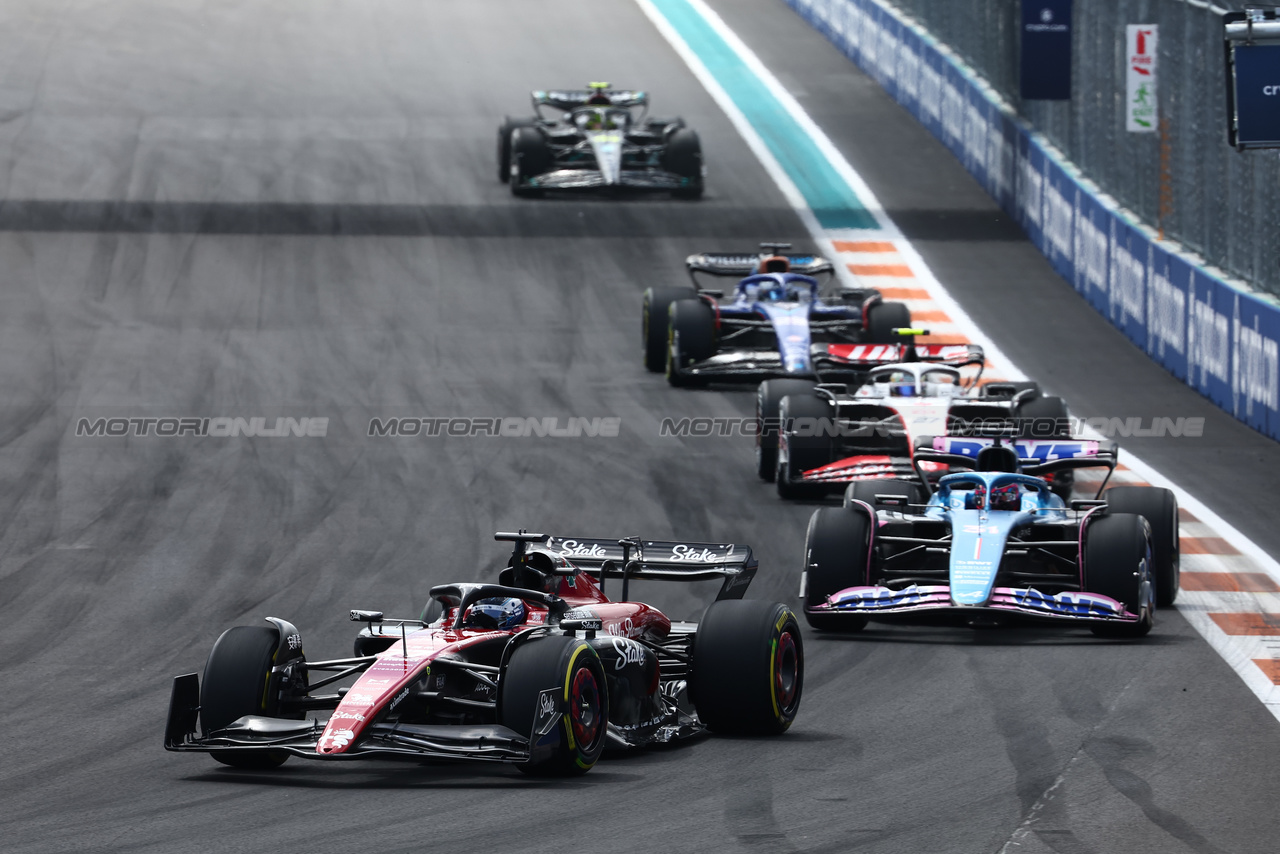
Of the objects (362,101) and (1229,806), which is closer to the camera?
(1229,806)

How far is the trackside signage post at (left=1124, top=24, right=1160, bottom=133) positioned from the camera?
25.5m

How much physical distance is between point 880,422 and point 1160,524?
4114 mm

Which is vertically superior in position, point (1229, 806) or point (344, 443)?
point (344, 443)

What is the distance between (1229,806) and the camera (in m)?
9.05

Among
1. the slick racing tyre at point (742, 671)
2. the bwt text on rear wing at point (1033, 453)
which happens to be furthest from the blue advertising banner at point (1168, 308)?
the slick racing tyre at point (742, 671)

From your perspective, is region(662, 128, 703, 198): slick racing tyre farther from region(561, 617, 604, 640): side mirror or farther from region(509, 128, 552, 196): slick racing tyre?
region(561, 617, 604, 640): side mirror

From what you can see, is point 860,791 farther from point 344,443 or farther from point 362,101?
point 362,101

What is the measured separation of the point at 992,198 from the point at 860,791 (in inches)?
997

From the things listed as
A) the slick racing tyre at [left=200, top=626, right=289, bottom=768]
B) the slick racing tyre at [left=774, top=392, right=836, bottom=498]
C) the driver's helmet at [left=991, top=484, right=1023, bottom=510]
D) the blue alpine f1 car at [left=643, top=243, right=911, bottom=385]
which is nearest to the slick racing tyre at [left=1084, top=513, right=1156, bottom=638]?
the driver's helmet at [left=991, top=484, right=1023, bottom=510]

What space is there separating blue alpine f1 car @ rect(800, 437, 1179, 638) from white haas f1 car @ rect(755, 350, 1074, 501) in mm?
2647

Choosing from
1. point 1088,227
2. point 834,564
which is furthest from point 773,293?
point 834,564

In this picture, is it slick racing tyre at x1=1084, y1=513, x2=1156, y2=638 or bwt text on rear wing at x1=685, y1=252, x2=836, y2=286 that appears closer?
slick racing tyre at x1=1084, y1=513, x2=1156, y2=638

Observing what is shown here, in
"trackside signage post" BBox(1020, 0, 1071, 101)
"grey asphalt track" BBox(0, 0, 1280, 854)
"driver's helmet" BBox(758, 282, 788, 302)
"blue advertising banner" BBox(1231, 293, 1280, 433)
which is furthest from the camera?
"trackside signage post" BBox(1020, 0, 1071, 101)

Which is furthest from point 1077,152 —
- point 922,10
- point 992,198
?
point 922,10
